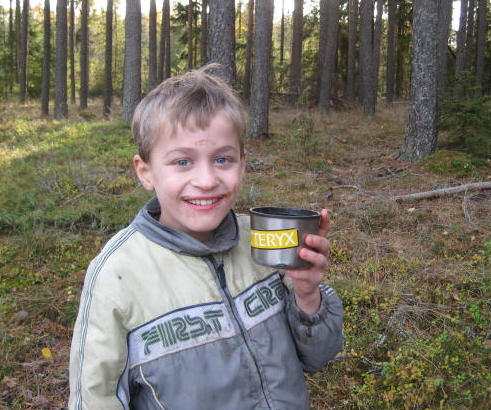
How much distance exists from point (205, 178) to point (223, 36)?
7.83 m

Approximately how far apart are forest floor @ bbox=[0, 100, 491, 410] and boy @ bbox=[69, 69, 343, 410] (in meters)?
1.65

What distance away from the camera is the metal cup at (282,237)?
1500 mm

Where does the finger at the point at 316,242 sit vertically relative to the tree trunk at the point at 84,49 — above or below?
below

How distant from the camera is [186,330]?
1.49 m

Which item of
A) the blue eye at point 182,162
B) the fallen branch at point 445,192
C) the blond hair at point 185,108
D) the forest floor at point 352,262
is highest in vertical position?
the blond hair at point 185,108

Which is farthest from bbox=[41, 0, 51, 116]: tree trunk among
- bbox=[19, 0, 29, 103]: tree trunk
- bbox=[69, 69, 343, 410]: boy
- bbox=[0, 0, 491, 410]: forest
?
bbox=[69, 69, 343, 410]: boy

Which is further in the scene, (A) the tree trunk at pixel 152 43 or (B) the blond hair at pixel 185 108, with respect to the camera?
(A) the tree trunk at pixel 152 43

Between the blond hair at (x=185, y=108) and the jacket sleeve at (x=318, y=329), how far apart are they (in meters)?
0.69

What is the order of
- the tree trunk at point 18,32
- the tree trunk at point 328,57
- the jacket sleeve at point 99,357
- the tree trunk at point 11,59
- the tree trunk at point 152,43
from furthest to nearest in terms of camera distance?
the tree trunk at point 11,59 < the tree trunk at point 18,32 < the tree trunk at point 152,43 < the tree trunk at point 328,57 < the jacket sleeve at point 99,357

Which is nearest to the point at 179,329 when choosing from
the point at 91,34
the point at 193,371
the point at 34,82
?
the point at 193,371

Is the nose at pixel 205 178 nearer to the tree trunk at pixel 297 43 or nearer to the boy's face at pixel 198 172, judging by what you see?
the boy's face at pixel 198 172

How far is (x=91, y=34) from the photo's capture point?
3894cm

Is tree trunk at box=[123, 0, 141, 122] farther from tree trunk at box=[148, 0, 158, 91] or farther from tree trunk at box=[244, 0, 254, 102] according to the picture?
tree trunk at box=[244, 0, 254, 102]

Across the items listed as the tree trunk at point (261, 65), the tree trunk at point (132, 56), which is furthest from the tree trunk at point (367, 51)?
the tree trunk at point (132, 56)
